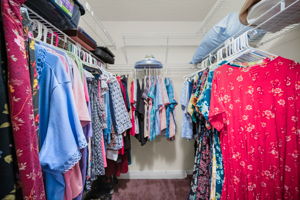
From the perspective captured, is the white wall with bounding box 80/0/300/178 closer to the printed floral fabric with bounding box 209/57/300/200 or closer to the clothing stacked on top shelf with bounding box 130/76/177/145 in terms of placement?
the clothing stacked on top shelf with bounding box 130/76/177/145

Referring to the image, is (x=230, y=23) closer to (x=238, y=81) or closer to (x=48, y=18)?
(x=238, y=81)

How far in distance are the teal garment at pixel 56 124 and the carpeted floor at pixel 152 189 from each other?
123cm

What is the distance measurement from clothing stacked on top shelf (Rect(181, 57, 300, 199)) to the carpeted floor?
0.82 metres

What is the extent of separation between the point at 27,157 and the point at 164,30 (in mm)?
1929

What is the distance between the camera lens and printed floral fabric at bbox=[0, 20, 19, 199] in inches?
10.6

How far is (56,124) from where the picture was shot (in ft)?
1.45

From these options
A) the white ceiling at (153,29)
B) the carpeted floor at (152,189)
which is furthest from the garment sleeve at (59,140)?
the carpeted floor at (152,189)

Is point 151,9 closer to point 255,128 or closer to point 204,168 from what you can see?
point 255,128

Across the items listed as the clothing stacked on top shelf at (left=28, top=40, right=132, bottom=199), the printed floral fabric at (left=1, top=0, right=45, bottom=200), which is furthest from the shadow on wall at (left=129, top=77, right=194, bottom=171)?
the printed floral fabric at (left=1, top=0, right=45, bottom=200)

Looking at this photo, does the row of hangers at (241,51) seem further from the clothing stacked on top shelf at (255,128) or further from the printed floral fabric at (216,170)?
the printed floral fabric at (216,170)

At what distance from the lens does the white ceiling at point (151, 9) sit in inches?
57.1

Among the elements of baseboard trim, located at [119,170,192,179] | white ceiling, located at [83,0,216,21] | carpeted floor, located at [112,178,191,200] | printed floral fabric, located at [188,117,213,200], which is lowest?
carpeted floor, located at [112,178,191,200]

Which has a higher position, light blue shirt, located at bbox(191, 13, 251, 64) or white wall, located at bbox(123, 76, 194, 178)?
light blue shirt, located at bbox(191, 13, 251, 64)

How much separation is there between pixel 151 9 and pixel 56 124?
1705mm
